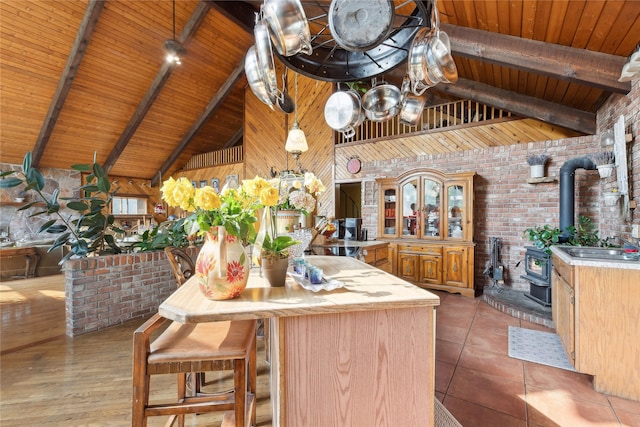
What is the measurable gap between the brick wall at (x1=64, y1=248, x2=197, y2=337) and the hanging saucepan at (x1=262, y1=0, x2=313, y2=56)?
317cm

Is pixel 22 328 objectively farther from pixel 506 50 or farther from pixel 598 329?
pixel 506 50

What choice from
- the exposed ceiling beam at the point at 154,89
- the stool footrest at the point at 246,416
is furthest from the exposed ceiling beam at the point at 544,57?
the exposed ceiling beam at the point at 154,89

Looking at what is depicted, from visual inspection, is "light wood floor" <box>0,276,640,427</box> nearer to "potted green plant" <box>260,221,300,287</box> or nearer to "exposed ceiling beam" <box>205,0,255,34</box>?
"potted green plant" <box>260,221,300,287</box>

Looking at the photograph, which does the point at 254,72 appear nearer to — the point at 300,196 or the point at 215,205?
Result: the point at 300,196

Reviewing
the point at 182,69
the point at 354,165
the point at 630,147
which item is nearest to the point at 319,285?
the point at 630,147

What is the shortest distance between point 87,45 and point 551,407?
26.9ft

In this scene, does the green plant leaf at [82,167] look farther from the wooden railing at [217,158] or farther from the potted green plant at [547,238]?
the wooden railing at [217,158]

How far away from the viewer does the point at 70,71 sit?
5.55m

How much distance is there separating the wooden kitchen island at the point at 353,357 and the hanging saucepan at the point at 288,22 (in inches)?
44.6

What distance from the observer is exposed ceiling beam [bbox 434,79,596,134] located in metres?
3.69

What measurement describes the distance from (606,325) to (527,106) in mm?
3032

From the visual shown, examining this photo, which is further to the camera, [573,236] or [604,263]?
[573,236]

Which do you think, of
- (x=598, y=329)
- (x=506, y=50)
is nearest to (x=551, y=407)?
(x=598, y=329)

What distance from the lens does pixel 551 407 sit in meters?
1.83
